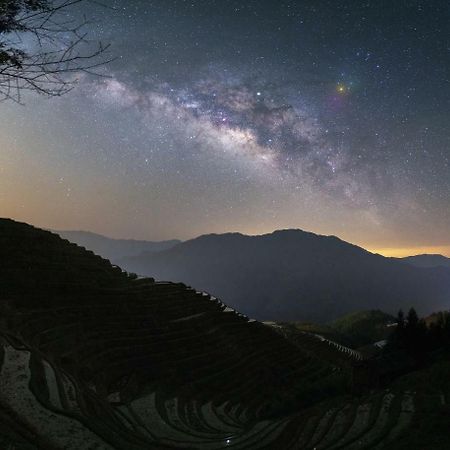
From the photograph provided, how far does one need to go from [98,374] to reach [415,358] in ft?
129

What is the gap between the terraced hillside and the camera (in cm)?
1959

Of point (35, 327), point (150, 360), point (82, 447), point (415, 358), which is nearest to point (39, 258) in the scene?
point (35, 327)

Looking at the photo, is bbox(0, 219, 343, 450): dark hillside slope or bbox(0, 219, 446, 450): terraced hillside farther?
bbox(0, 219, 343, 450): dark hillside slope

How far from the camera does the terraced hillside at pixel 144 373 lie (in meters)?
19.6

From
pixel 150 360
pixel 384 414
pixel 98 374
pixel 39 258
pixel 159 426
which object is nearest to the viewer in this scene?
pixel 384 414

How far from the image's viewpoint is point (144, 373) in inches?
1229

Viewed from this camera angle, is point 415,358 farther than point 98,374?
Yes

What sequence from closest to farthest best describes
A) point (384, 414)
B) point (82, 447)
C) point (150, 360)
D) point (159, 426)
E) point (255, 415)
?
point (82, 447) < point (384, 414) < point (159, 426) < point (255, 415) < point (150, 360)

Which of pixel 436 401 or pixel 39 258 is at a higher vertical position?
pixel 39 258

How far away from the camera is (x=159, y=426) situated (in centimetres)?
2378

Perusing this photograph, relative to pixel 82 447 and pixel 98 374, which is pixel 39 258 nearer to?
pixel 98 374

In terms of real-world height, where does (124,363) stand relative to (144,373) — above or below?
above

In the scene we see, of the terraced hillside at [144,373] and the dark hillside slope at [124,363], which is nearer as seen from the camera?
the terraced hillside at [144,373]

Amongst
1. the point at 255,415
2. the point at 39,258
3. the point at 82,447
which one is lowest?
the point at 255,415
